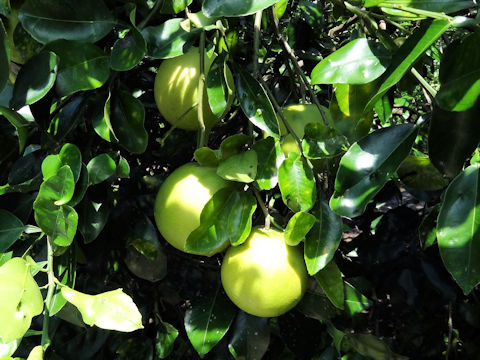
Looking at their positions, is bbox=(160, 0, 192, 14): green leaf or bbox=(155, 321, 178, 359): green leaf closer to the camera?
bbox=(160, 0, 192, 14): green leaf

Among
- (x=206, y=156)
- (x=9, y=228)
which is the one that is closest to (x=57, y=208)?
(x=9, y=228)

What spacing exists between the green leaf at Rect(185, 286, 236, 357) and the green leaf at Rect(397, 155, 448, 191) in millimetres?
418

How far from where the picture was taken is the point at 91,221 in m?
0.84

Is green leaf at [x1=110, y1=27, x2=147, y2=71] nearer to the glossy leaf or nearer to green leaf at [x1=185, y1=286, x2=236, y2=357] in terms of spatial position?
the glossy leaf

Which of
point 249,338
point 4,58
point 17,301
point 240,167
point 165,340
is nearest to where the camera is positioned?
point 17,301

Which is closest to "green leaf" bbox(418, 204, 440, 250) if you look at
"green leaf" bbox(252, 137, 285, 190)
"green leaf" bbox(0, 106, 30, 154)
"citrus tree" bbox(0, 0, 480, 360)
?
"citrus tree" bbox(0, 0, 480, 360)

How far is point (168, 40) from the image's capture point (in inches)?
31.8

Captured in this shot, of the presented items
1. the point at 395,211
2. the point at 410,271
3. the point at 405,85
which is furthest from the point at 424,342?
the point at 405,85

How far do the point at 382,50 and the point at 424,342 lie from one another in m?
1.17

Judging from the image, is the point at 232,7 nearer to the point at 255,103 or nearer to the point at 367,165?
the point at 255,103

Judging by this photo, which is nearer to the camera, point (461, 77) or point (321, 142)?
point (461, 77)

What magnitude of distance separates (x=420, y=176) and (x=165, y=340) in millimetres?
614

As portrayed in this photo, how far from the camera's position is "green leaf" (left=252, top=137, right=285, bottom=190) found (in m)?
0.77

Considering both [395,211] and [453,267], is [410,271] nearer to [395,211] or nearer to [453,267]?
[395,211]
